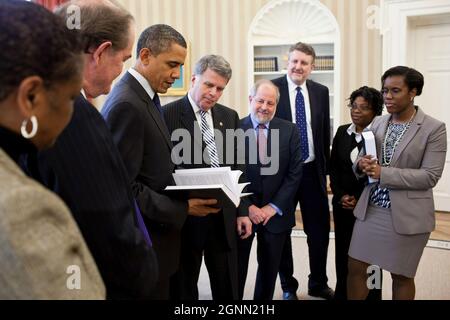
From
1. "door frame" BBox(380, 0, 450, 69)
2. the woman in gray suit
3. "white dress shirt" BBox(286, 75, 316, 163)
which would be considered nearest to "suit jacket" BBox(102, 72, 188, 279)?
the woman in gray suit

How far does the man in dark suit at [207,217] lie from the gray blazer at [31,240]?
1.72m

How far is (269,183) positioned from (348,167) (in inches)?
19.2

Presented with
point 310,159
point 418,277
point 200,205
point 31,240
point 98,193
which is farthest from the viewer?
point 418,277

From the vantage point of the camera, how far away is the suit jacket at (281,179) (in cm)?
283

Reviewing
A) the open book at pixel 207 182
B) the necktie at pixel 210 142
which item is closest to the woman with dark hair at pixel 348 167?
the necktie at pixel 210 142

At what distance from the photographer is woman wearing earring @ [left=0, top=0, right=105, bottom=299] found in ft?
2.00

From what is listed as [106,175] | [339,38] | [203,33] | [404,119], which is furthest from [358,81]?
[106,175]

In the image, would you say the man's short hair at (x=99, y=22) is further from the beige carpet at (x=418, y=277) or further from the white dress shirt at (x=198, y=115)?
the beige carpet at (x=418, y=277)

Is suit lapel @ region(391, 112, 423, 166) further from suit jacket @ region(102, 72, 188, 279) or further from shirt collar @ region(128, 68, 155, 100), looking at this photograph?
shirt collar @ region(128, 68, 155, 100)

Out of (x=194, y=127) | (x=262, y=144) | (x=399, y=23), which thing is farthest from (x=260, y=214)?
(x=399, y=23)

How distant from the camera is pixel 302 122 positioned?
3314 mm

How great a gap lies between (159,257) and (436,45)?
5028 millimetres

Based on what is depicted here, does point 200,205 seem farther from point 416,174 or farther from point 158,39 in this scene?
point 416,174
